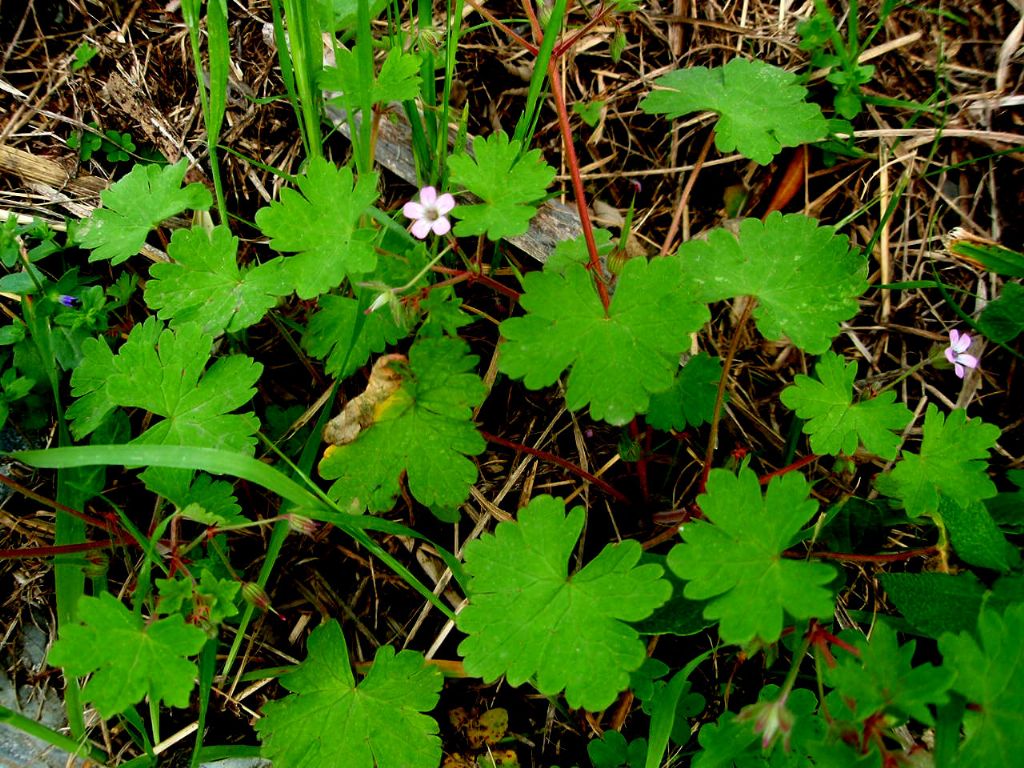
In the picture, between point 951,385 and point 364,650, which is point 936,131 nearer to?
point 951,385

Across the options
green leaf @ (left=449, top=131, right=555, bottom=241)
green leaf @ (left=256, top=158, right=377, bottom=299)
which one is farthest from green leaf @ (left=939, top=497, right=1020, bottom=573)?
green leaf @ (left=256, top=158, right=377, bottom=299)

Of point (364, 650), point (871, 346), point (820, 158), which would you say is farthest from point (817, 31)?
point (364, 650)

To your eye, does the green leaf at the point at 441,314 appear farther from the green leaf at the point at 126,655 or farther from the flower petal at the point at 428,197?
the green leaf at the point at 126,655

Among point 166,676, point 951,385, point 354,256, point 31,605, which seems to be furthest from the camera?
point 951,385

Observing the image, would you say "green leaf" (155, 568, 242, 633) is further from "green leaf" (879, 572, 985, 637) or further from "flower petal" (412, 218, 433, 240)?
"green leaf" (879, 572, 985, 637)

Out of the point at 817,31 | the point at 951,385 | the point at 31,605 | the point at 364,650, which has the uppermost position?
the point at 817,31

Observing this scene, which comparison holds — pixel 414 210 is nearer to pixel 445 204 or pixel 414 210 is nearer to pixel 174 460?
pixel 445 204

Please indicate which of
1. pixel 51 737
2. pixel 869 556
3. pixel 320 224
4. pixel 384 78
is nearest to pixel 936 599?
pixel 869 556
